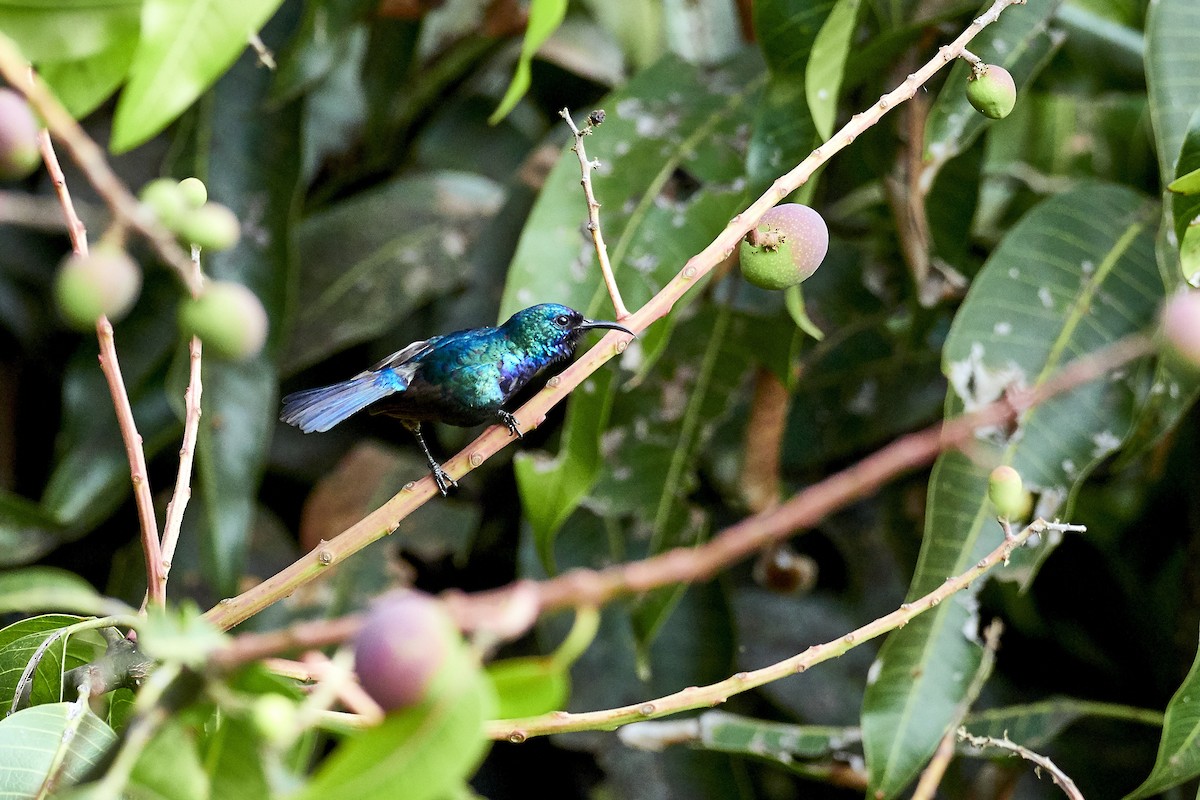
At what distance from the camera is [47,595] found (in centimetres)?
38

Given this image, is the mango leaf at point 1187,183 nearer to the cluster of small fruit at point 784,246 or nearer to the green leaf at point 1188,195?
the green leaf at point 1188,195

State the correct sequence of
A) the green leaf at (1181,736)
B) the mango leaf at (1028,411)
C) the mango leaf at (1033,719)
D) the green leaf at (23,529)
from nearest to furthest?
the green leaf at (1181,736) < the mango leaf at (1028,411) < the mango leaf at (1033,719) < the green leaf at (23,529)

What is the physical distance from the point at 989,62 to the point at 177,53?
2.50 feet

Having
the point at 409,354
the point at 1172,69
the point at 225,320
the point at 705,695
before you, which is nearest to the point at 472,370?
the point at 409,354

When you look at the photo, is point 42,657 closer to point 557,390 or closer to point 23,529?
point 557,390

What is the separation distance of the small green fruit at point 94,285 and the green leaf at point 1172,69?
831mm

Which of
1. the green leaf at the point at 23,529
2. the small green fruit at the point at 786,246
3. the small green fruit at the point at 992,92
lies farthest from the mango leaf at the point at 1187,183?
the green leaf at the point at 23,529

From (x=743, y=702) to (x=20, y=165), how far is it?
1.22 meters

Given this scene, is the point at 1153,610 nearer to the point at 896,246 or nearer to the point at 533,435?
the point at 896,246

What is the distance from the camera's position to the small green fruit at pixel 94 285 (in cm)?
33

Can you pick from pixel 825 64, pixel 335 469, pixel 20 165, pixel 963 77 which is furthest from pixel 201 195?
pixel 335 469

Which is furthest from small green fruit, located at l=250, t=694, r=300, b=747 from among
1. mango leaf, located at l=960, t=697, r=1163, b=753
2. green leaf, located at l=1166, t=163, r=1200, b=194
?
mango leaf, located at l=960, t=697, r=1163, b=753

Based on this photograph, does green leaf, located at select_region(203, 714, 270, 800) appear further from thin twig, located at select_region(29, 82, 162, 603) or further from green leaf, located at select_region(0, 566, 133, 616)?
thin twig, located at select_region(29, 82, 162, 603)

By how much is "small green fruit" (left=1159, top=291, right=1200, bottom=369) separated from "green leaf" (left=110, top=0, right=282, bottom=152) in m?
0.31
